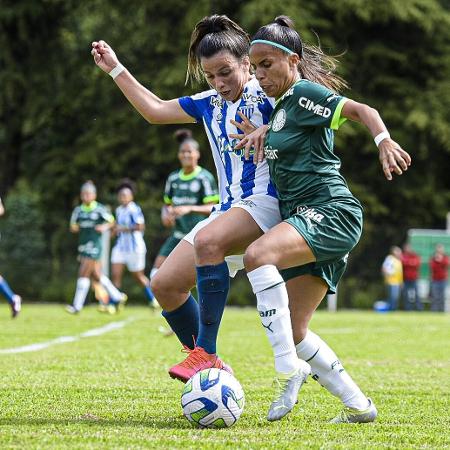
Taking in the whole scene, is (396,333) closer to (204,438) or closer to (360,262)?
(204,438)

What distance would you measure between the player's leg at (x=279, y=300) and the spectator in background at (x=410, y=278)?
21.6 meters

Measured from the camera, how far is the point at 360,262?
28.7m

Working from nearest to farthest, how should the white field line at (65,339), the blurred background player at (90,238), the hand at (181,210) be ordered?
the white field line at (65,339) < the hand at (181,210) < the blurred background player at (90,238)

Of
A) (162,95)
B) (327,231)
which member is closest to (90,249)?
(162,95)

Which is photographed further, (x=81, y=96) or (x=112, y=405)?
(x=81, y=96)

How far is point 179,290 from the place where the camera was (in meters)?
5.91

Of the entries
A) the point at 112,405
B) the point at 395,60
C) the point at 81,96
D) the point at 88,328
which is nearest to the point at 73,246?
the point at 81,96

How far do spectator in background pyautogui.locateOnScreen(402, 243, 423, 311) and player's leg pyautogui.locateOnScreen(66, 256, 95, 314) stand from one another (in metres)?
10.2

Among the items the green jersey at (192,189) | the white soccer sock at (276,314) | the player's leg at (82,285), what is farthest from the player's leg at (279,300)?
the player's leg at (82,285)

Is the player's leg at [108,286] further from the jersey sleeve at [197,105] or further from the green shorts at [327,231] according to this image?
the green shorts at [327,231]

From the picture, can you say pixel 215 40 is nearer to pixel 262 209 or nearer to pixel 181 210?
pixel 262 209

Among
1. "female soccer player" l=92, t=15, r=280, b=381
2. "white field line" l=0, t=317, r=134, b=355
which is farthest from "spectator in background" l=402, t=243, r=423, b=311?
"female soccer player" l=92, t=15, r=280, b=381

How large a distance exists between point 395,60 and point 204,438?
2737 centimetres

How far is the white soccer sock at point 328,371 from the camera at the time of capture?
5.32 m
